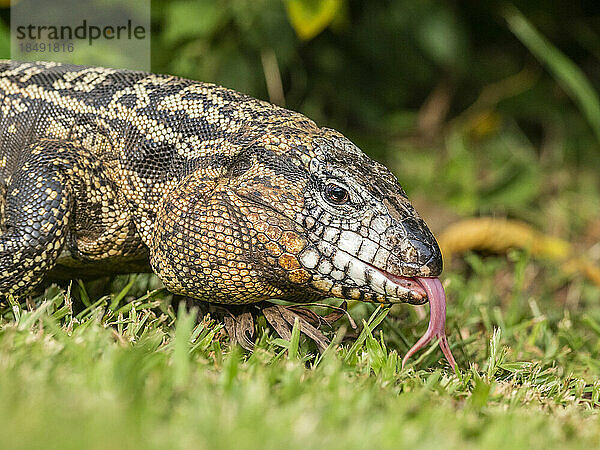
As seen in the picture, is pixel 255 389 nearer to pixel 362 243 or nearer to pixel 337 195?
pixel 362 243

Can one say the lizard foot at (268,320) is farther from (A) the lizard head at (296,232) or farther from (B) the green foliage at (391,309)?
(A) the lizard head at (296,232)

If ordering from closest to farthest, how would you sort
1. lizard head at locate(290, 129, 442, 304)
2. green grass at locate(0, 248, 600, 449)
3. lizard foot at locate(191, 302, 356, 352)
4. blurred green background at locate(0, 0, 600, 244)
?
1. green grass at locate(0, 248, 600, 449)
2. lizard head at locate(290, 129, 442, 304)
3. lizard foot at locate(191, 302, 356, 352)
4. blurred green background at locate(0, 0, 600, 244)

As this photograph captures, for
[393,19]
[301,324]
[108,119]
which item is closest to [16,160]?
[108,119]

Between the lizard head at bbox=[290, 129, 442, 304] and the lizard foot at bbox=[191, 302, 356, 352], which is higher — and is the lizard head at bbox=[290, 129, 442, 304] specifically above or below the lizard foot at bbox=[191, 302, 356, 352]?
above

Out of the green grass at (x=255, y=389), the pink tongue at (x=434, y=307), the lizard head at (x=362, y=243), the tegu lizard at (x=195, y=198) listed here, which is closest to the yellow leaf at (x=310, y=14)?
the tegu lizard at (x=195, y=198)

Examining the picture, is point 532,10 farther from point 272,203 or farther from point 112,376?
point 112,376

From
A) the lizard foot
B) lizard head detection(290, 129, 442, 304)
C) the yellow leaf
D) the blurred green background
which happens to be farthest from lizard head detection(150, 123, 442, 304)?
the yellow leaf

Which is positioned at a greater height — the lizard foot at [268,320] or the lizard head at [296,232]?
the lizard head at [296,232]

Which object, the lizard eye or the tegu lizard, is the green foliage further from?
the lizard eye

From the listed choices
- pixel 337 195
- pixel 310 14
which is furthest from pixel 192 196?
pixel 310 14
